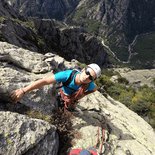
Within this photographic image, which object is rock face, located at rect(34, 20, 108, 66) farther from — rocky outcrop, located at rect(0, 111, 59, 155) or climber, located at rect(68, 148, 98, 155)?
rocky outcrop, located at rect(0, 111, 59, 155)

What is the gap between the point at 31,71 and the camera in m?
13.4

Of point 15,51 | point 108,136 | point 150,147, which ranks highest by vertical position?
point 15,51

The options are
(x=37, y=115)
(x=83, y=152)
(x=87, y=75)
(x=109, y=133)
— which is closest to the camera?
(x=83, y=152)

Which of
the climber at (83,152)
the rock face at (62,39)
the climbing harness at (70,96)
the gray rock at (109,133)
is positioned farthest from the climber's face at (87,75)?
the rock face at (62,39)

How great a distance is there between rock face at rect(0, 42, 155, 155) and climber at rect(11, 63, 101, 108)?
564 mm

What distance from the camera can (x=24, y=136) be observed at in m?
8.79

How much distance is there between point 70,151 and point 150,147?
5095mm


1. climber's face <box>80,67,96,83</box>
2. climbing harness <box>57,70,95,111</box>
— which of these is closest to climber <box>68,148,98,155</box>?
climbing harness <box>57,70,95,111</box>

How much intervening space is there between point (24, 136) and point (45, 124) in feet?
3.60

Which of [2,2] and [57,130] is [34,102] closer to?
[57,130]

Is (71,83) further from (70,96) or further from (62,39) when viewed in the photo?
(62,39)

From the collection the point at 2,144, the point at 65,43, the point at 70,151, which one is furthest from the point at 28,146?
the point at 65,43

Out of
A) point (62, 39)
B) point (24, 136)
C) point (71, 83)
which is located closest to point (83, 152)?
point (24, 136)

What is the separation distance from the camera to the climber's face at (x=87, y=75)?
1013 cm
